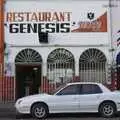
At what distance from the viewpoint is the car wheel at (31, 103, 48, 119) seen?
842 inches

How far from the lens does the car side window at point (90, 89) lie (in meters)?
21.8

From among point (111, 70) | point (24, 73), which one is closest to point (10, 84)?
point (24, 73)

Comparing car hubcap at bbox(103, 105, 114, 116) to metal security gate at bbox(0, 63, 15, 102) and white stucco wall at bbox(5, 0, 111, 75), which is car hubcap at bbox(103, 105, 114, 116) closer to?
white stucco wall at bbox(5, 0, 111, 75)

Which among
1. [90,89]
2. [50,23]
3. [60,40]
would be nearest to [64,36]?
[60,40]

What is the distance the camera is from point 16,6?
30406mm

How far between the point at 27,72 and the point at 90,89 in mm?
10050

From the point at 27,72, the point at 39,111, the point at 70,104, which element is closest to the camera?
the point at 70,104

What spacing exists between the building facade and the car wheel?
28.8 feet

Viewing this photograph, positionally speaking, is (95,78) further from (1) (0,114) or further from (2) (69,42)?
(1) (0,114)

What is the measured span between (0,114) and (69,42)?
8226 millimetres

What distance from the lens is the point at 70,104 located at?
21.3m

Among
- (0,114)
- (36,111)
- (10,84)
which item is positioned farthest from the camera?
(10,84)

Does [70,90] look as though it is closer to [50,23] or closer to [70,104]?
[70,104]

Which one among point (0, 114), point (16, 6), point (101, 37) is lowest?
point (0, 114)
